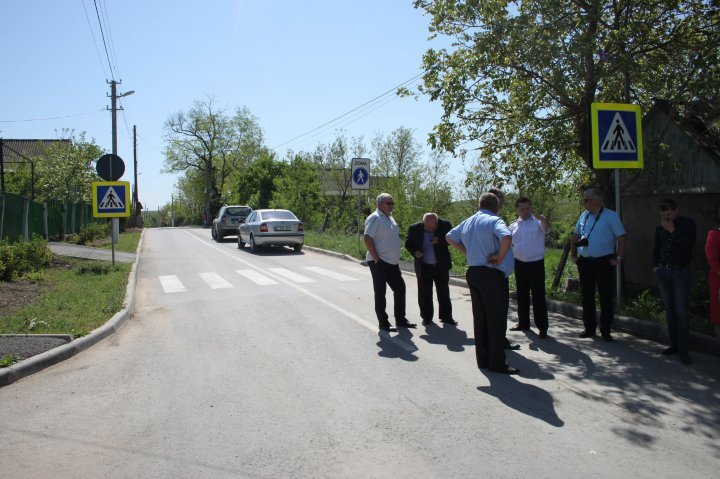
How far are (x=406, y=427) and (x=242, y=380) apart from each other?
6.49 feet

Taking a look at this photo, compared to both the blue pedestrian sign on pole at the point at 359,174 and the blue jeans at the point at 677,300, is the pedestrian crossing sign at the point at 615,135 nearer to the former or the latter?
the blue jeans at the point at 677,300

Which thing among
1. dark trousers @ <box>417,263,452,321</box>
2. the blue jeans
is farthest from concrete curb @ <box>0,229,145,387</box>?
the blue jeans

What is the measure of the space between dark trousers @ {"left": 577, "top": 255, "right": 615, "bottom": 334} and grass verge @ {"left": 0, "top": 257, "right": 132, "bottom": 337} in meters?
6.39

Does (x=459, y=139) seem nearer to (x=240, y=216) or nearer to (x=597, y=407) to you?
(x=597, y=407)

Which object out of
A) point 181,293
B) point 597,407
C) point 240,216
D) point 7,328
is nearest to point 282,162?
point 240,216

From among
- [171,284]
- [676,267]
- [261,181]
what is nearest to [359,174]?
[171,284]

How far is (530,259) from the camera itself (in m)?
7.53

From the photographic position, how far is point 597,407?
186 inches

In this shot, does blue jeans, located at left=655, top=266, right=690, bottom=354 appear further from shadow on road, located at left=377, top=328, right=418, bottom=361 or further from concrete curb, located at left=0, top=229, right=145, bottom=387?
concrete curb, located at left=0, top=229, right=145, bottom=387

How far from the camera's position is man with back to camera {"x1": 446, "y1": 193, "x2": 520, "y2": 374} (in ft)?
18.6

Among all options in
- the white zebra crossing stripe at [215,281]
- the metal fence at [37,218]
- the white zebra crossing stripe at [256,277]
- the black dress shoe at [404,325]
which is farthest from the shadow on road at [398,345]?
the metal fence at [37,218]

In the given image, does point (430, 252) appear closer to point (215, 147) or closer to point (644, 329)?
point (644, 329)

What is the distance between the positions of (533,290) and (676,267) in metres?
1.79

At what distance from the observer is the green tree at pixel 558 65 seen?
27.8 ft
